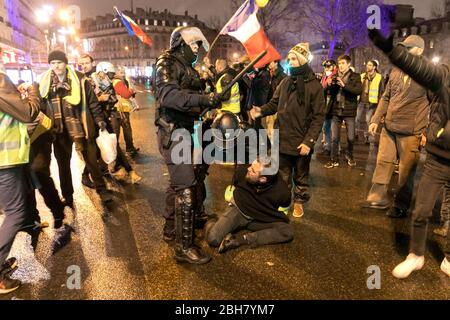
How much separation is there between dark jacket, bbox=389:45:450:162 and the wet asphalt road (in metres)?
1.24

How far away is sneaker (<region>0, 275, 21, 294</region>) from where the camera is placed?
9.83 ft

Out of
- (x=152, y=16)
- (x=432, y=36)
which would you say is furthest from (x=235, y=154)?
(x=152, y=16)

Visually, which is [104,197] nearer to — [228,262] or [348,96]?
[228,262]

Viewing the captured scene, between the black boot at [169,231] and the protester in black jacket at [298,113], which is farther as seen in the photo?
the protester in black jacket at [298,113]

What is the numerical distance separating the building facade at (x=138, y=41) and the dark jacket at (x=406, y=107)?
8805 centimetres

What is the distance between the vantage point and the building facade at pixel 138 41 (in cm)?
9256

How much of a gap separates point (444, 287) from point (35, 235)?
432 centimetres

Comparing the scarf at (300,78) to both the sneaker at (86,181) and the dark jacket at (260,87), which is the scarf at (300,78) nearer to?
the dark jacket at (260,87)

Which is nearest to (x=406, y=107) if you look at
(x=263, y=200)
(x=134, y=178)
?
(x=263, y=200)

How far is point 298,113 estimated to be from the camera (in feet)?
14.0

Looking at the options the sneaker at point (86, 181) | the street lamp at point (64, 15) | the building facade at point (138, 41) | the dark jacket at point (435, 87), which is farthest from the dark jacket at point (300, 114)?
the building facade at point (138, 41)

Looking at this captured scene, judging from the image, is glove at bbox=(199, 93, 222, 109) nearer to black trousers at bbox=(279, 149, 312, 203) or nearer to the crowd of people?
the crowd of people
